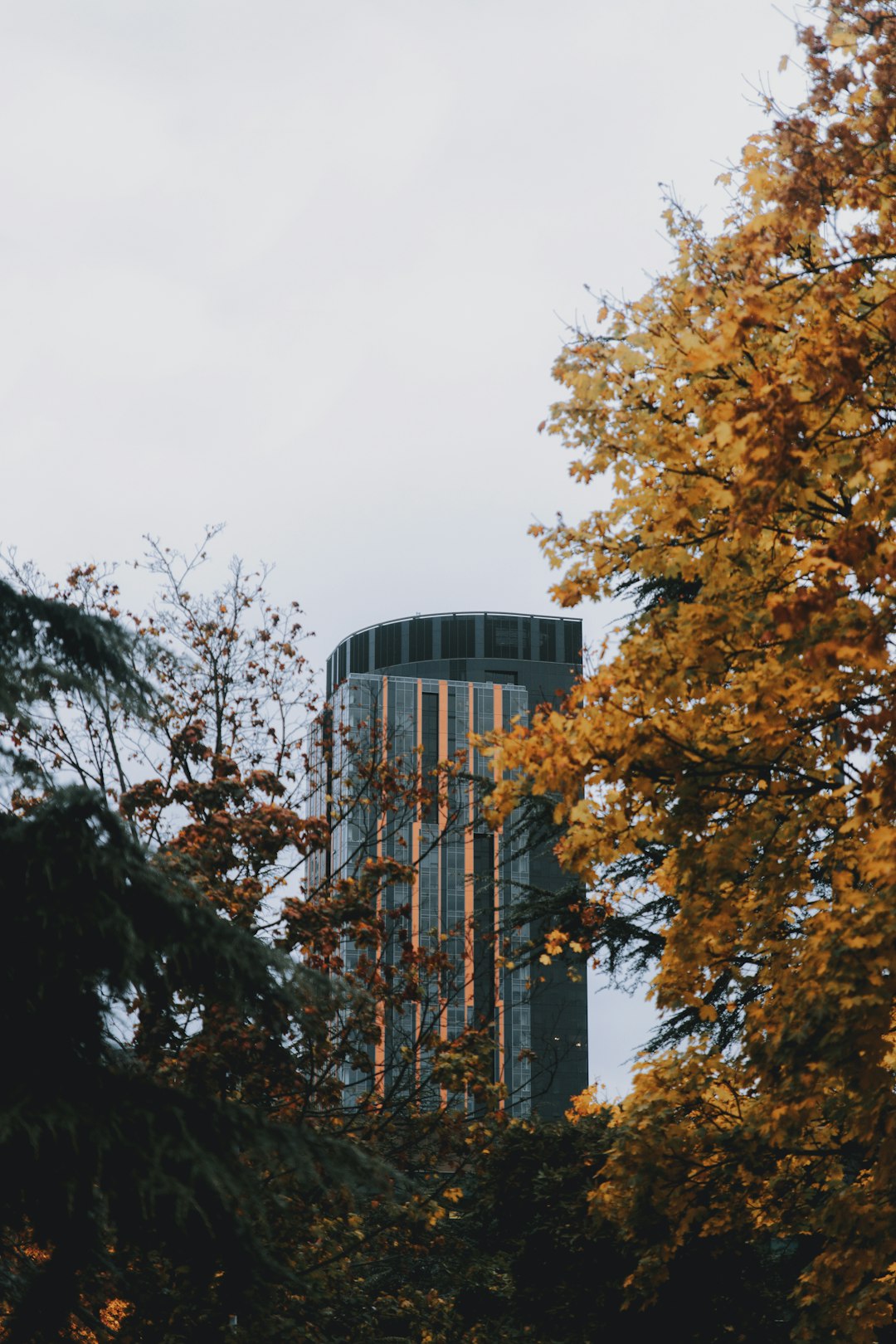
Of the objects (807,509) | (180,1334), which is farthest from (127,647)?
(180,1334)

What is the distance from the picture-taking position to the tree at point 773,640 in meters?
6.94

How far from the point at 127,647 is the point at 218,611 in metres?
7.89

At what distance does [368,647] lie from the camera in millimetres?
96938

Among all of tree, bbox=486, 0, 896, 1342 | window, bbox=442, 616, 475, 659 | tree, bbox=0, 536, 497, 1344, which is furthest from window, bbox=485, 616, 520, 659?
tree, bbox=486, 0, 896, 1342

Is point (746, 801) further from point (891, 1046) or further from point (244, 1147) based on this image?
point (244, 1147)

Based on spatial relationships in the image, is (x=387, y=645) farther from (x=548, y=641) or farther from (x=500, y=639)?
(x=548, y=641)

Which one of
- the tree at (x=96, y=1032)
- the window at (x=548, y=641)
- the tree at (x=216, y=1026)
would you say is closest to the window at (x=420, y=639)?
the window at (x=548, y=641)

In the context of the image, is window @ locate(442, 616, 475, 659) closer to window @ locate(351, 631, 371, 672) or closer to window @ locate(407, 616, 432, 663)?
window @ locate(407, 616, 432, 663)

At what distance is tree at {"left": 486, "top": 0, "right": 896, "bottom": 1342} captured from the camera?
6938mm

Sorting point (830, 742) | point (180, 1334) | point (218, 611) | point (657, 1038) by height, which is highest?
point (218, 611)

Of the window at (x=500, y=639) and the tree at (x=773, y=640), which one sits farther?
the window at (x=500, y=639)

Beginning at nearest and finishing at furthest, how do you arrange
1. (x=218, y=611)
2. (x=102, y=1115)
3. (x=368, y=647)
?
(x=102, y=1115) < (x=218, y=611) < (x=368, y=647)

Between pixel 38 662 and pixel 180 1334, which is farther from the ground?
pixel 38 662

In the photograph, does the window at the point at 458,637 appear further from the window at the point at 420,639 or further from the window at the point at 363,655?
the window at the point at 363,655
